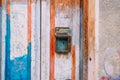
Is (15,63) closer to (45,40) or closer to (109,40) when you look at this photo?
(45,40)

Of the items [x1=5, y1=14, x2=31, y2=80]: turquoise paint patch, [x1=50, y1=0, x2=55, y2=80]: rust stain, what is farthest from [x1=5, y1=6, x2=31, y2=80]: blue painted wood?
[x1=50, y1=0, x2=55, y2=80]: rust stain

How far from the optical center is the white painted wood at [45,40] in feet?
20.4

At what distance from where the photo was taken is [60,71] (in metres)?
6.23

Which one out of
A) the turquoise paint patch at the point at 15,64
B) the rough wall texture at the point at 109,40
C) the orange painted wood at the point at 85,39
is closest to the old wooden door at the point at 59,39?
the orange painted wood at the point at 85,39

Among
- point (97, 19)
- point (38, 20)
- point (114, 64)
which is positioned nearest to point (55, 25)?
point (38, 20)

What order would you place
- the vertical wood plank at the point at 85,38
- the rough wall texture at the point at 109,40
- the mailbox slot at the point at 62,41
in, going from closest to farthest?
the rough wall texture at the point at 109,40 → the vertical wood plank at the point at 85,38 → the mailbox slot at the point at 62,41

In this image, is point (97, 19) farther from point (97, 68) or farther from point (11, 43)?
point (11, 43)

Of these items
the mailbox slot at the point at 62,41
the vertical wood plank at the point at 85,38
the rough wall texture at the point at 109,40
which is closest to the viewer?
the rough wall texture at the point at 109,40

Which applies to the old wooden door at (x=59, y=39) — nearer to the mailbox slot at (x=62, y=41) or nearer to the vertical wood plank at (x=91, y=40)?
the mailbox slot at (x=62, y=41)

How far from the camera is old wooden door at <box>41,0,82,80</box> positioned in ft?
20.4

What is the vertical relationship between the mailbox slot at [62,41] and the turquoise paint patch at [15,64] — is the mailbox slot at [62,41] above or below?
above

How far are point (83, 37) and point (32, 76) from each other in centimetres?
98

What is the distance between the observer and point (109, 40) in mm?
5953

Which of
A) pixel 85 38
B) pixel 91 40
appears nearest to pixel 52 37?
pixel 85 38
